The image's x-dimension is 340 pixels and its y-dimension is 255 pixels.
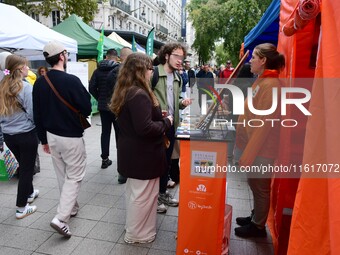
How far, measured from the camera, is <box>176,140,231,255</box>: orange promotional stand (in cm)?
229

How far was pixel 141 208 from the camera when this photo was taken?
277cm

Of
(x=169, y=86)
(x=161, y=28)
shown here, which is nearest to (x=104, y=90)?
(x=169, y=86)

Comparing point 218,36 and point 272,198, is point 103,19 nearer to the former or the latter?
point 218,36

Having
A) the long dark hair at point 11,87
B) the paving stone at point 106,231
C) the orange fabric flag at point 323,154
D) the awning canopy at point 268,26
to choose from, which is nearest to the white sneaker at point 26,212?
the paving stone at point 106,231

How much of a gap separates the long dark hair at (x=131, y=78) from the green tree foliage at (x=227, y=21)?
14.1 metres

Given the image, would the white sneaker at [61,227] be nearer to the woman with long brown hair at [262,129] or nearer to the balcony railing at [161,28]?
the woman with long brown hair at [262,129]

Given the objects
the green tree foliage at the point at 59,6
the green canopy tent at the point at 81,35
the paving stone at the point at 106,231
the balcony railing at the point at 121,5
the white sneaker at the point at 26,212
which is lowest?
the paving stone at the point at 106,231

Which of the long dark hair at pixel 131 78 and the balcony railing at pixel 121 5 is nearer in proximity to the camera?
the long dark hair at pixel 131 78

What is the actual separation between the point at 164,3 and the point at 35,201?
55137 millimetres

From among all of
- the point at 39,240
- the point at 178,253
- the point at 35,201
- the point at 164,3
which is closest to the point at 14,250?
the point at 39,240

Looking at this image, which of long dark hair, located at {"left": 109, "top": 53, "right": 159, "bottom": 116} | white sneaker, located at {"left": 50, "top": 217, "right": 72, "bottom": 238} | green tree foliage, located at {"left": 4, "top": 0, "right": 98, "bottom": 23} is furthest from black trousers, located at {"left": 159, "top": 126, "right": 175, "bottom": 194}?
green tree foliage, located at {"left": 4, "top": 0, "right": 98, "bottom": 23}

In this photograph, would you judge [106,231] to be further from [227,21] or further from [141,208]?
[227,21]

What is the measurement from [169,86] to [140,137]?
1082 mm

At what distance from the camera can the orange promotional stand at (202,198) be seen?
2.29 meters
